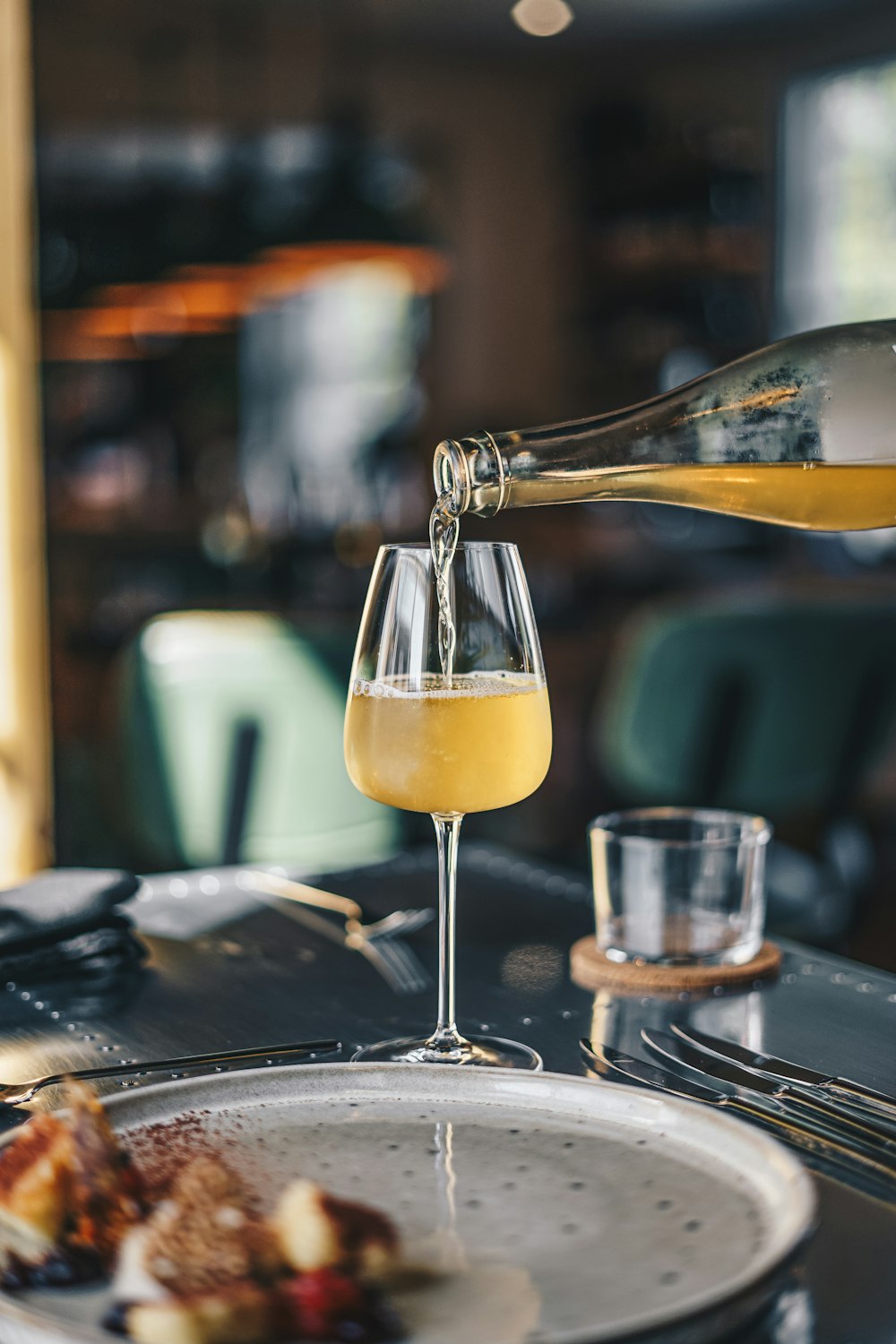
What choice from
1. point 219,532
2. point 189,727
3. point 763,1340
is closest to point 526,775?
point 763,1340

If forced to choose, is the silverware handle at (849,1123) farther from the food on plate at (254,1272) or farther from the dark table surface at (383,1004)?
the food on plate at (254,1272)

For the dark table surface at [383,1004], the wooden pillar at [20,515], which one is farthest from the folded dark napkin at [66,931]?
the wooden pillar at [20,515]

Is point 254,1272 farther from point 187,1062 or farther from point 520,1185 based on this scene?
point 187,1062

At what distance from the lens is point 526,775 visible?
0.90m

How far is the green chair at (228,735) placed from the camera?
2217mm

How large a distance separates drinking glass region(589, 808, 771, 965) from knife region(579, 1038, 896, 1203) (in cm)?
16

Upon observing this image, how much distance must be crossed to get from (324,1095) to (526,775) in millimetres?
250

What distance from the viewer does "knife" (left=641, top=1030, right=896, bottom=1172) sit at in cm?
72

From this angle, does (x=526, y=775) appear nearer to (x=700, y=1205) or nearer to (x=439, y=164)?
(x=700, y=1205)

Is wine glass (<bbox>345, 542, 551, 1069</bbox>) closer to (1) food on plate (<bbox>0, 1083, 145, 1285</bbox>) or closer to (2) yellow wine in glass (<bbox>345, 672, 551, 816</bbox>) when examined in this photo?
(2) yellow wine in glass (<bbox>345, 672, 551, 816</bbox>)

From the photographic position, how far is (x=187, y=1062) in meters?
0.83

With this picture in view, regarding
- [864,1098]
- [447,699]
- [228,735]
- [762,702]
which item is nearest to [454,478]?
[447,699]

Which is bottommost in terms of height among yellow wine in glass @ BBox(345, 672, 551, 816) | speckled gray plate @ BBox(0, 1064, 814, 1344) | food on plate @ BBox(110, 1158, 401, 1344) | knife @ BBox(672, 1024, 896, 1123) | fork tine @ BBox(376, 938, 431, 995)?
fork tine @ BBox(376, 938, 431, 995)

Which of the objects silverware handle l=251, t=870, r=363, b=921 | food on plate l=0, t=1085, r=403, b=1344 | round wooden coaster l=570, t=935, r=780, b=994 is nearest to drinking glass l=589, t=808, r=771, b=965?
round wooden coaster l=570, t=935, r=780, b=994
